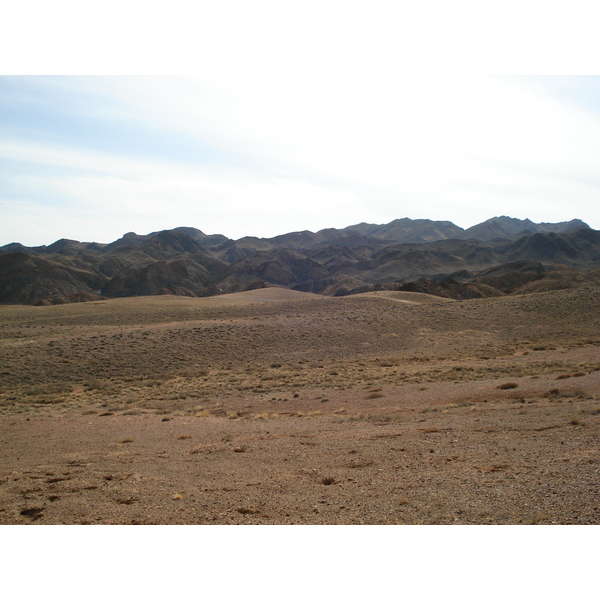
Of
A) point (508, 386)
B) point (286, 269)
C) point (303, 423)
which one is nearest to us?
point (303, 423)

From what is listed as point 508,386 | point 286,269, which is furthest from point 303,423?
point 286,269

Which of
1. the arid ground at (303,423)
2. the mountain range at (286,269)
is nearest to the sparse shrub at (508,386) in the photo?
the arid ground at (303,423)

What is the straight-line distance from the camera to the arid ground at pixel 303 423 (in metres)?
8.13

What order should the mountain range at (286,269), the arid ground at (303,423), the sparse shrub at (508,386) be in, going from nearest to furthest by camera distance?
1. the arid ground at (303,423)
2. the sparse shrub at (508,386)
3. the mountain range at (286,269)

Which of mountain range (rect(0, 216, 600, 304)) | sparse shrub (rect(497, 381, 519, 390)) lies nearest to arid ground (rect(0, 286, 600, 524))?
sparse shrub (rect(497, 381, 519, 390))

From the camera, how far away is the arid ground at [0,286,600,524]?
813 cm

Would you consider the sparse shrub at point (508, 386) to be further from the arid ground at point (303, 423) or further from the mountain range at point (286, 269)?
the mountain range at point (286, 269)

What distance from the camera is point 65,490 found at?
9.37 m

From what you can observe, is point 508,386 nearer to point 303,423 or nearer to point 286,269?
point 303,423

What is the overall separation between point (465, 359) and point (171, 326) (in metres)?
23.5

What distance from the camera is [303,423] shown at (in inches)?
637

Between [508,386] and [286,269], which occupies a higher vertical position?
[286,269]

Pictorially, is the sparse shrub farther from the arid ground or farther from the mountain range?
the mountain range

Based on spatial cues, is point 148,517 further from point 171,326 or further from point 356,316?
point 356,316
